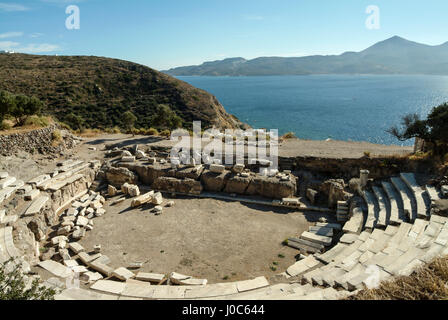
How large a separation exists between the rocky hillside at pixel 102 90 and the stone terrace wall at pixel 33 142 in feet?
64.8

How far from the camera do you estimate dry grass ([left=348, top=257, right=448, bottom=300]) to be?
560 cm

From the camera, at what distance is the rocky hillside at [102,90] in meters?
41.2

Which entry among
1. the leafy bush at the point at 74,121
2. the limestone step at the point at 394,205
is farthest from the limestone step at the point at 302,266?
the leafy bush at the point at 74,121

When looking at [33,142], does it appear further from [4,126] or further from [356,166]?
[356,166]

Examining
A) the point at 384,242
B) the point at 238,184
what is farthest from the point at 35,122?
the point at 384,242

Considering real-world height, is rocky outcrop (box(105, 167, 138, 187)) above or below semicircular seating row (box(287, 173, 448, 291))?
above

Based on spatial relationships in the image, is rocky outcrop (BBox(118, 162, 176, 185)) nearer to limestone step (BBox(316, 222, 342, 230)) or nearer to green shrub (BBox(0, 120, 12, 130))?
green shrub (BBox(0, 120, 12, 130))

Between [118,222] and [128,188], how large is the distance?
316cm

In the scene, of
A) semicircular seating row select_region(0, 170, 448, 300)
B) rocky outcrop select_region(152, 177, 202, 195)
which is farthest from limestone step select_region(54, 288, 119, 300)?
rocky outcrop select_region(152, 177, 202, 195)

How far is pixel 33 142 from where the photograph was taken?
60.5 ft

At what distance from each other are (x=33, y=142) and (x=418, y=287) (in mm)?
21615

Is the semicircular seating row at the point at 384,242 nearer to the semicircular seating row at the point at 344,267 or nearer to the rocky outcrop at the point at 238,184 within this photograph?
the semicircular seating row at the point at 344,267

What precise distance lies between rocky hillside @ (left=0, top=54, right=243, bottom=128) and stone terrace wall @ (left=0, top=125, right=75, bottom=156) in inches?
778
